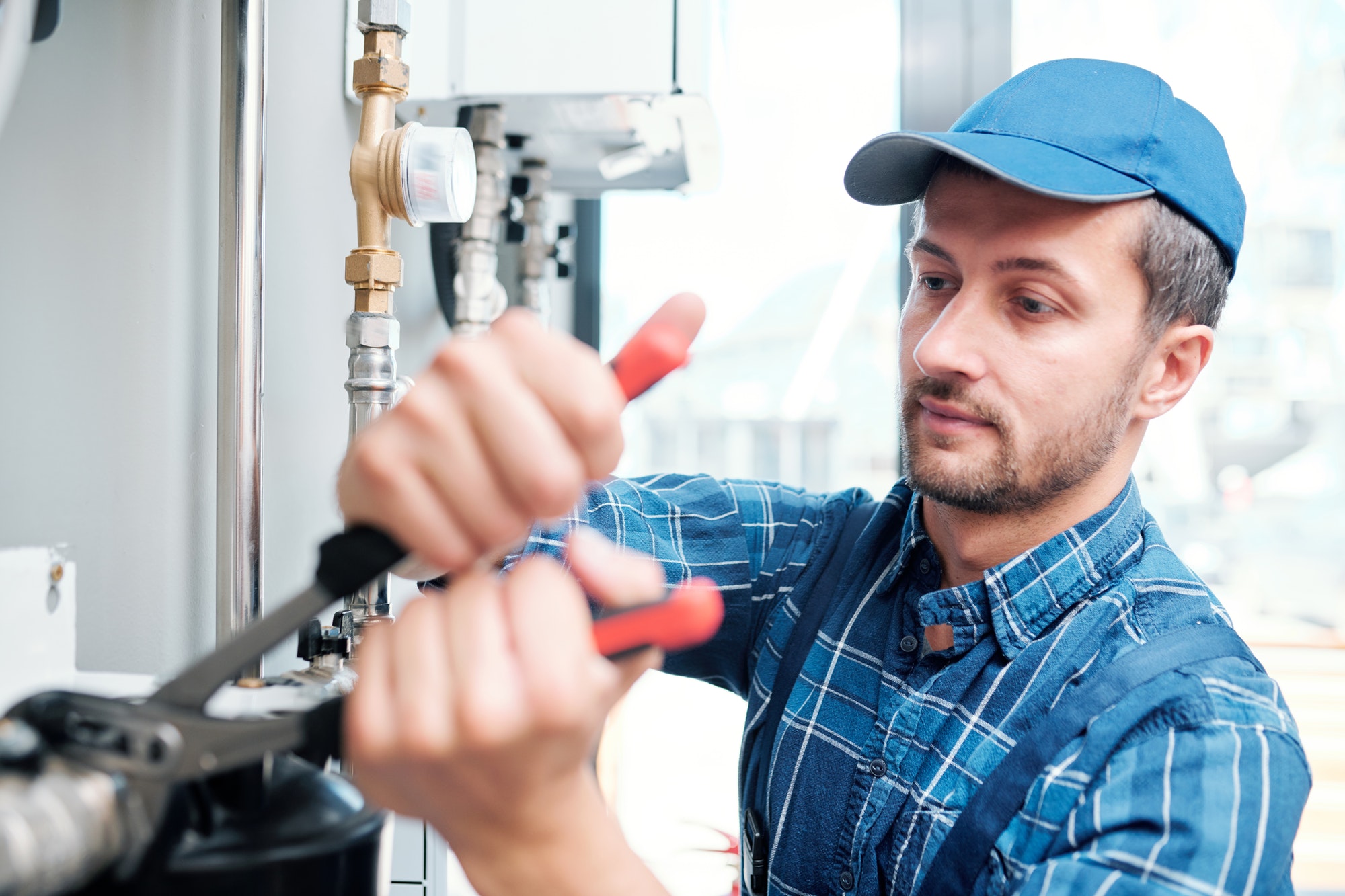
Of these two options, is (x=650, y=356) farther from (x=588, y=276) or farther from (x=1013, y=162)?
(x=588, y=276)

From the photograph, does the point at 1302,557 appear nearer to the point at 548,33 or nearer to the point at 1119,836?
the point at 1119,836

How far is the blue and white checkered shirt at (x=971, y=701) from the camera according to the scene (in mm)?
528

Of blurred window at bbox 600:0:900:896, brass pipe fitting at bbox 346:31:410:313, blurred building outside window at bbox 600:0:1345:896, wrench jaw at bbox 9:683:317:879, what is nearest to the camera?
wrench jaw at bbox 9:683:317:879

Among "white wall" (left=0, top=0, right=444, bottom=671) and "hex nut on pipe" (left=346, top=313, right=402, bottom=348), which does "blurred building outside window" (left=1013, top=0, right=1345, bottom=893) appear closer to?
"hex nut on pipe" (left=346, top=313, right=402, bottom=348)

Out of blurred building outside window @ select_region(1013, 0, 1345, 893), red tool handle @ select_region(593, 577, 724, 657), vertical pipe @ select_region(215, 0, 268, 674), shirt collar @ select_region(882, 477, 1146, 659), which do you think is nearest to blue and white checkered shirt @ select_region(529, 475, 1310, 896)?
shirt collar @ select_region(882, 477, 1146, 659)

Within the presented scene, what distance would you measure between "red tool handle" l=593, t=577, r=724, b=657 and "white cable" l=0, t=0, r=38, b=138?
1.26 ft

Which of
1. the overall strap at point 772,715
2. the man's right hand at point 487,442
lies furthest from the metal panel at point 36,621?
the overall strap at point 772,715

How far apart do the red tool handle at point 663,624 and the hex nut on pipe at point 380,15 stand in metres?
0.59

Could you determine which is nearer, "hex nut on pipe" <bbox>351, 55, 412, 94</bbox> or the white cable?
the white cable

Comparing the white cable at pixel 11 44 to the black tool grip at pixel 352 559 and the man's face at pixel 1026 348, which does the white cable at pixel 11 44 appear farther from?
the man's face at pixel 1026 348

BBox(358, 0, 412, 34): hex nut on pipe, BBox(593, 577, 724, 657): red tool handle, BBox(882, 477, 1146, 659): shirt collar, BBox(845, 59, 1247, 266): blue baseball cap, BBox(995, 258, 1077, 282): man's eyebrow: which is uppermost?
BBox(358, 0, 412, 34): hex nut on pipe

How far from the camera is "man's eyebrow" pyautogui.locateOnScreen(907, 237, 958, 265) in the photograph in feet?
2.53

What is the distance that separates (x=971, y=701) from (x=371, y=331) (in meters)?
0.54

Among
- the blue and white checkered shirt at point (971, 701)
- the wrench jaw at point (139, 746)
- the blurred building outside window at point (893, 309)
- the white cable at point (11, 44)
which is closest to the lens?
the wrench jaw at point (139, 746)
